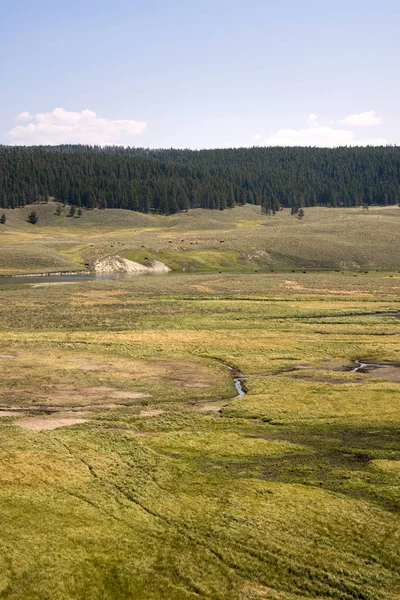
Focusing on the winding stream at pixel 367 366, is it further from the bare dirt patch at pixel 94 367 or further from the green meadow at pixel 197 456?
the bare dirt patch at pixel 94 367

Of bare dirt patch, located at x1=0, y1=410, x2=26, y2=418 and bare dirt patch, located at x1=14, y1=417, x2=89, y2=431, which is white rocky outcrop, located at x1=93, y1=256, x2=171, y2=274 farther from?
bare dirt patch, located at x1=14, y1=417, x2=89, y2=431

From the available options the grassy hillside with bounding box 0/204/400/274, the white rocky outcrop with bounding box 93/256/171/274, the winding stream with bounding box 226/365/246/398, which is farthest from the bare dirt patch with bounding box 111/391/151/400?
the white rocky outcrop with bounding box 93/256/171/274

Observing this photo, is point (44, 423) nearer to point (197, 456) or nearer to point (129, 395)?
point (129, 395)

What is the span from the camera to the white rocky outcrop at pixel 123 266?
500 ft

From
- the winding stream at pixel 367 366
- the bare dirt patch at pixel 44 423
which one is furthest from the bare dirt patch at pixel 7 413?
the winding stream at pixel 367 366

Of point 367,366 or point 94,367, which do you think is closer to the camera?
point 94,367

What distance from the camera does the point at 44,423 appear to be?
41531mm

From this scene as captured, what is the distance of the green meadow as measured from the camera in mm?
24125

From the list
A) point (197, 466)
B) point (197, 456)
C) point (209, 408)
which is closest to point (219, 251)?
point (209, 408)

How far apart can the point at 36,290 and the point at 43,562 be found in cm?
9126

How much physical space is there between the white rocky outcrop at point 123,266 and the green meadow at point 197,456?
62055mm

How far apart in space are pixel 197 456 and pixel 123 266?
120845mm

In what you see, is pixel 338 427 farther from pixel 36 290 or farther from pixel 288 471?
pixel 36 290

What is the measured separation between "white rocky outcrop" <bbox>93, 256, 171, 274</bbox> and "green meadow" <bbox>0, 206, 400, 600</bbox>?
62.1 metres
